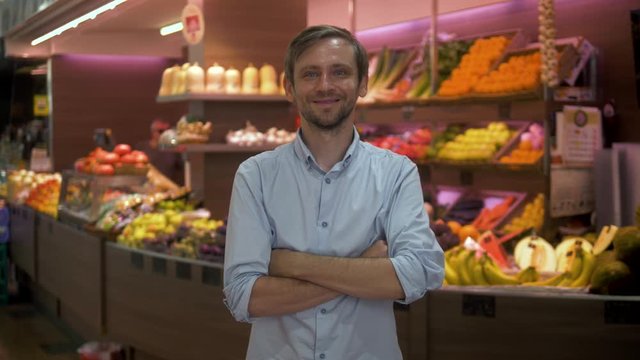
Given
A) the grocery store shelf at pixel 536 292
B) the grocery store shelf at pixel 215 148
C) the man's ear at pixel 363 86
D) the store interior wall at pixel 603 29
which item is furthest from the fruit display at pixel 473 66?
the man's ear at pixel 363 86

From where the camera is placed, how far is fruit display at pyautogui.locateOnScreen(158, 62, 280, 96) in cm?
596

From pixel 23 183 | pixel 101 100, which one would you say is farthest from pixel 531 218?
pixel 101 100

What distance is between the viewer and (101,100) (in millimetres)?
11305

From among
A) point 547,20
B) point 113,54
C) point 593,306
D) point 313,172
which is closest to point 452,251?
point 593,306

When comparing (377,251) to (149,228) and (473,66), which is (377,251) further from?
(473,66)

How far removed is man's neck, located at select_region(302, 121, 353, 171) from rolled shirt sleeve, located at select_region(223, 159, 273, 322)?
16cm

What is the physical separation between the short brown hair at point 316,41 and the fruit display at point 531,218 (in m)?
4.15

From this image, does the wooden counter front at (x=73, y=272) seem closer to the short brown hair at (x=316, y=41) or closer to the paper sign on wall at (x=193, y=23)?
the paper sign on wall at (x=193, y=23)

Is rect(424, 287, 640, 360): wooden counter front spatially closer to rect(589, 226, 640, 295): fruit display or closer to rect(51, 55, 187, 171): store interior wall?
rect(589, 226, 640, 295): fruit display

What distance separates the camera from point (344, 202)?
2166 mm

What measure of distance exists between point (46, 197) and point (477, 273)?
17.6 feet

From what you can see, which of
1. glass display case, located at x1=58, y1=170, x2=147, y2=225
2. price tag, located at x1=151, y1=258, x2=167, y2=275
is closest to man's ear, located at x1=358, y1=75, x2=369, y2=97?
price tag, located at x1=151, y1=258, x2=167, y2=275

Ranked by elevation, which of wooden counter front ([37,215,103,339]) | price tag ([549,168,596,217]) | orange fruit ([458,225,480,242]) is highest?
price tag ([549,168,596,217])

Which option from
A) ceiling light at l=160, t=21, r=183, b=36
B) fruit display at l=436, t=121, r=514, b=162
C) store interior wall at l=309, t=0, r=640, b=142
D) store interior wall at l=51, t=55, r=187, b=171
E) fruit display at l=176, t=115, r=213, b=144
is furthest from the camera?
store interior wall at l=51, t=55, r=187, b=171
